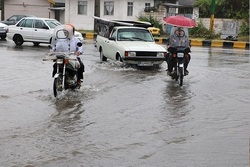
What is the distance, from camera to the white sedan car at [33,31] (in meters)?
23.6

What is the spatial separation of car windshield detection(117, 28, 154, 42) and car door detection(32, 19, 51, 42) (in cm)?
744

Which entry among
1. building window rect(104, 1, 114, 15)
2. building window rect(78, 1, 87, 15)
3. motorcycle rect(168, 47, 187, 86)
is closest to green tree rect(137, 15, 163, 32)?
building window rect(104, 1, 114, 15)

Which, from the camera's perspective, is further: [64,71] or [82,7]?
[82,7]

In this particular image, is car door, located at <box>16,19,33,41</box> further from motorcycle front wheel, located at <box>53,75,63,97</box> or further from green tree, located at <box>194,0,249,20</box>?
green tree, located at <box>194,0,249,20</box>

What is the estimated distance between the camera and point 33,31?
23750 mm

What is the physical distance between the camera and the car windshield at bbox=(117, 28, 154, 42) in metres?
16.7

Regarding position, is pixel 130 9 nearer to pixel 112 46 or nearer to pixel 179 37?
pixel 112 46

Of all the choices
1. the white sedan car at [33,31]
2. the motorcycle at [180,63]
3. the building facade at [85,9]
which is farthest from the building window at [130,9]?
the motorcycle at [180,63]

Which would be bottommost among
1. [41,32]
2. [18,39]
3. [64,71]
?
[18,39]

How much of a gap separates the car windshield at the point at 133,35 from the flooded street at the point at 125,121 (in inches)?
106

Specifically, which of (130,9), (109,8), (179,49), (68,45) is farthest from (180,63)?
(109,8)

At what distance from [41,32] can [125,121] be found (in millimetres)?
16435

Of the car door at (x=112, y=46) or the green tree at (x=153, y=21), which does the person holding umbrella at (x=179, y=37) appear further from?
the green tree at (x=153, y=21)

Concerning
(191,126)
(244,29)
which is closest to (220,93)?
(191,126)
